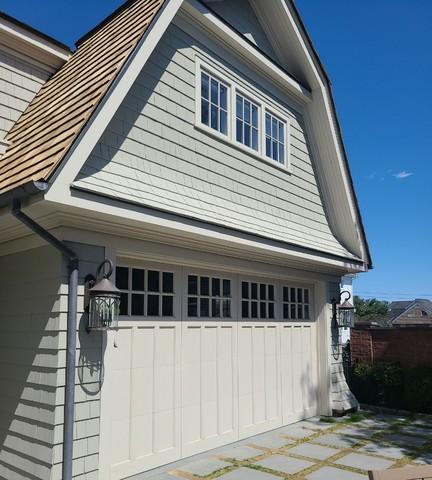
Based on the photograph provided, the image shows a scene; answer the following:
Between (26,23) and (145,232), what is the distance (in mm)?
2947

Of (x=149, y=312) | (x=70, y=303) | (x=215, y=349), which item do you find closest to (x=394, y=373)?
(x=215, y=349)

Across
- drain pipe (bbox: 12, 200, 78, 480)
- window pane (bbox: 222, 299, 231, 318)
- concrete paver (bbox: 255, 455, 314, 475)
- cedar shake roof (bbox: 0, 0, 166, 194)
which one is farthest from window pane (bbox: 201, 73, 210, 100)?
concrete paver (bbox: 255, 455, 314, 475)

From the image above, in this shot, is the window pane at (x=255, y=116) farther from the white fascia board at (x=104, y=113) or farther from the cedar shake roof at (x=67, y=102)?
the white fascia board at (x=104, y=113)

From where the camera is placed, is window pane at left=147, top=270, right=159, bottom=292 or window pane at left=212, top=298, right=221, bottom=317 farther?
window pane at left=212, top=298, right=221, bottom=317

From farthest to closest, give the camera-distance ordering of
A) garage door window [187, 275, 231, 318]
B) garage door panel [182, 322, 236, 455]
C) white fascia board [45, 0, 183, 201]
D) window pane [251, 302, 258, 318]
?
window pane [251, 302, 258, 318], garage door window [187, 275, 231, 318], garage door panel [182, 322, 236, 455], white fascia board [45, 0, 183, 201]

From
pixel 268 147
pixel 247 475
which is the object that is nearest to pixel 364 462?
pixel 247 475

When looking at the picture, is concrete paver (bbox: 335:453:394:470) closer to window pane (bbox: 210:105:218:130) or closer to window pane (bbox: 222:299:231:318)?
window pane (bbox: 222:299:231:318)

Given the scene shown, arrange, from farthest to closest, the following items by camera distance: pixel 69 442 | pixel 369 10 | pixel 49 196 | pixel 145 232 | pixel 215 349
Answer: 1. pixel 369 10
2. pixel 215 349
3. pixel 145 232
4. pixel 69 442
5. pixel 49 196

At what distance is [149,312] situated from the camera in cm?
550

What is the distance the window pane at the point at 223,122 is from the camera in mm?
6491

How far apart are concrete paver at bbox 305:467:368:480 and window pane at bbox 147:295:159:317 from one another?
2404 mm

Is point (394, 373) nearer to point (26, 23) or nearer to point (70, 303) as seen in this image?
point (70, 303)

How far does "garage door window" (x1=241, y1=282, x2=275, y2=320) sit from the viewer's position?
7059 millimetres

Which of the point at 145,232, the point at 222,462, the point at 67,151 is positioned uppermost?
the point at 67,151
